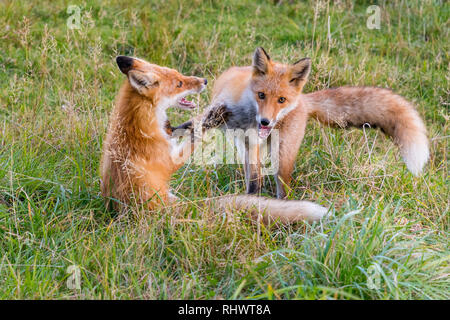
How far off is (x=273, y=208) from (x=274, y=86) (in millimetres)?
1191

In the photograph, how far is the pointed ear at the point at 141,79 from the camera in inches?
154

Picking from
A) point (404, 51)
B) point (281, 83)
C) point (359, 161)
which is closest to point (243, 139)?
point (281, 83)

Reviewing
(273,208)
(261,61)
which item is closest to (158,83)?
(261,61)

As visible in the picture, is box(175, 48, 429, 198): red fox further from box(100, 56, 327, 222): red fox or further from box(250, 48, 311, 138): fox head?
box(100, 56, 327, 222): red fox

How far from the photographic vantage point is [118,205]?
3842 mm

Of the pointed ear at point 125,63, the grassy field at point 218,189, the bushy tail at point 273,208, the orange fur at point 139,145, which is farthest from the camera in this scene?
the pointed ear at point 125,63

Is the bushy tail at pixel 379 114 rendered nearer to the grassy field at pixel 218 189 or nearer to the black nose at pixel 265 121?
the grassy field at pixel 218 189

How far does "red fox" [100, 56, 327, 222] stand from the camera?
368cm

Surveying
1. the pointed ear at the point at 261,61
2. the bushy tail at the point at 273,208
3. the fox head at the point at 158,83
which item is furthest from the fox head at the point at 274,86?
the bushy tail at the point at 273,208

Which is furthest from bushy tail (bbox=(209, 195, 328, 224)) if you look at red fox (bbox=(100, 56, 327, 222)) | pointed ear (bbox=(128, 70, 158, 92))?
pointed ear (bbox=(128, 70, 158, 92))

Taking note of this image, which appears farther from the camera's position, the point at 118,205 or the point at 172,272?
the point at 118,205

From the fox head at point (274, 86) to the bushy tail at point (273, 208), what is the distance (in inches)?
28.3

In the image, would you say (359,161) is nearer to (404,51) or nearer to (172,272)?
(172,272)

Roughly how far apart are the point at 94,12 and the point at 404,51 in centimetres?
450
